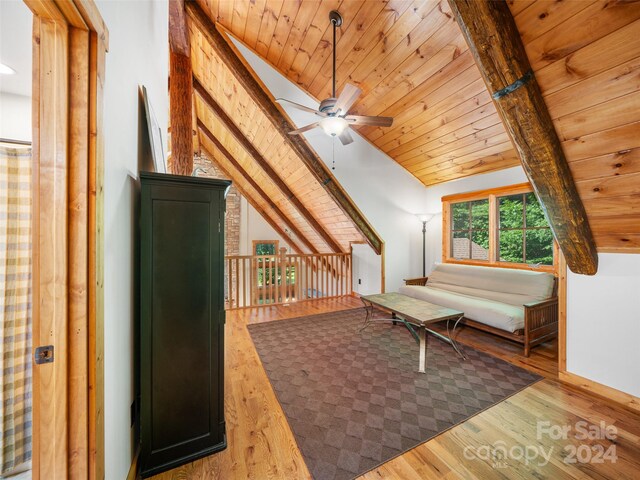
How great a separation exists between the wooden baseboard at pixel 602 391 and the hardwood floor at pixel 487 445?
2.9 inches

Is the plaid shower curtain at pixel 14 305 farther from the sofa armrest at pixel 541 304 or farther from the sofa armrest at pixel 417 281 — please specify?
the sofa armrest at pixel 417 281

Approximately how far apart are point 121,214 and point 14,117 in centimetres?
94

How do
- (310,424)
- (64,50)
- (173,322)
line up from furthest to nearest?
(310,424) < (173,322) < (64,50)

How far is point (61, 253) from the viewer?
82cm

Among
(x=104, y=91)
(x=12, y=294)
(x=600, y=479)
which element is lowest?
(x=600, y=479)

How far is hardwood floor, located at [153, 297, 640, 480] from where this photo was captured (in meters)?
1.39

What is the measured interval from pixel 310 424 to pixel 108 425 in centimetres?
113

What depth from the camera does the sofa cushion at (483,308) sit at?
2.75 meters

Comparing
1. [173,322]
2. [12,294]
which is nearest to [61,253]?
[173,322]

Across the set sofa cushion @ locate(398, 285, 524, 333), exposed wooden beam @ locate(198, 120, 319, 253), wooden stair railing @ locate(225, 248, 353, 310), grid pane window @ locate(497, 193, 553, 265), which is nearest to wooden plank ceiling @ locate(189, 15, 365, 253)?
exposed wooden beam @ locate(198, 120, 319, 253)

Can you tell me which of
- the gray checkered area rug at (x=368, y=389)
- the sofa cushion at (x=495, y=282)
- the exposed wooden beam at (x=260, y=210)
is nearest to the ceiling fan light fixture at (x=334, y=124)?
the gray checkered area rug at (x=368, y=389)

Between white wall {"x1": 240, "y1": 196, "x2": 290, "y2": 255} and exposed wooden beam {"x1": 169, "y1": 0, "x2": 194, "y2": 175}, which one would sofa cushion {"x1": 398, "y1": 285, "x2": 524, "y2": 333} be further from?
white wall {"x1": 240, "y1": 196, "x2": 290, "y2": 255}

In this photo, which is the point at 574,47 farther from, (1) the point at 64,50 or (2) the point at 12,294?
(2) the point at 12,294

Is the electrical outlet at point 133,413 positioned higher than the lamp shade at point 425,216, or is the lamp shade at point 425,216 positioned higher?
the lamp shade at point 425,216
